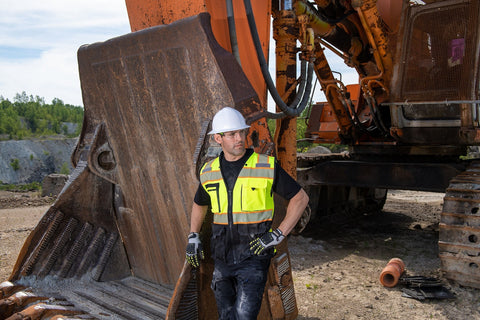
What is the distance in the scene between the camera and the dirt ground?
3.98m

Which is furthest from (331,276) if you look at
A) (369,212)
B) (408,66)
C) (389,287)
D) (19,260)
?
(369,212)

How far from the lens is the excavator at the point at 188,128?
3.01 m

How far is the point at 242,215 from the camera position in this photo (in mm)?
2590

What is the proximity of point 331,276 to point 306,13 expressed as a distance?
2687 millimetres

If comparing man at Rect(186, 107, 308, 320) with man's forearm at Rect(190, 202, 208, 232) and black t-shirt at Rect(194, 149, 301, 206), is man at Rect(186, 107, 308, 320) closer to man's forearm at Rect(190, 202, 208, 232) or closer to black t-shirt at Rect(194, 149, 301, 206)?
black t-shirt at Rect(194, 149, 301, 206)

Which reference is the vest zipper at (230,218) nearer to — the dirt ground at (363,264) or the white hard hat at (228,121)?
the white hard hat at (228,121)

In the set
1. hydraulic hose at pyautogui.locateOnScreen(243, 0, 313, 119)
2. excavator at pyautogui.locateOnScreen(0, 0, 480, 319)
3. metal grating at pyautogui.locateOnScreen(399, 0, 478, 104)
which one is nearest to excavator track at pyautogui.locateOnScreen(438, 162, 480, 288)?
excavator at pyautogui.locateOnScreen(0, 0, 480, 319)

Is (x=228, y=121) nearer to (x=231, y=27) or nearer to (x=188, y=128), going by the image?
(x=188, y=128)

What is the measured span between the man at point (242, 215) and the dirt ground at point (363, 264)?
1.41m

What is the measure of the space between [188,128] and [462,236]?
279 cm

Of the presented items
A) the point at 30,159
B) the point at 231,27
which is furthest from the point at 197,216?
the point at 30,159

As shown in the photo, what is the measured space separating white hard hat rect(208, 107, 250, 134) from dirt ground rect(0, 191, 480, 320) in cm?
195

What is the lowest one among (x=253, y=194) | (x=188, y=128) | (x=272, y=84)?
(x=253, y=194)

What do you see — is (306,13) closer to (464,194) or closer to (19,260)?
(464,194)
